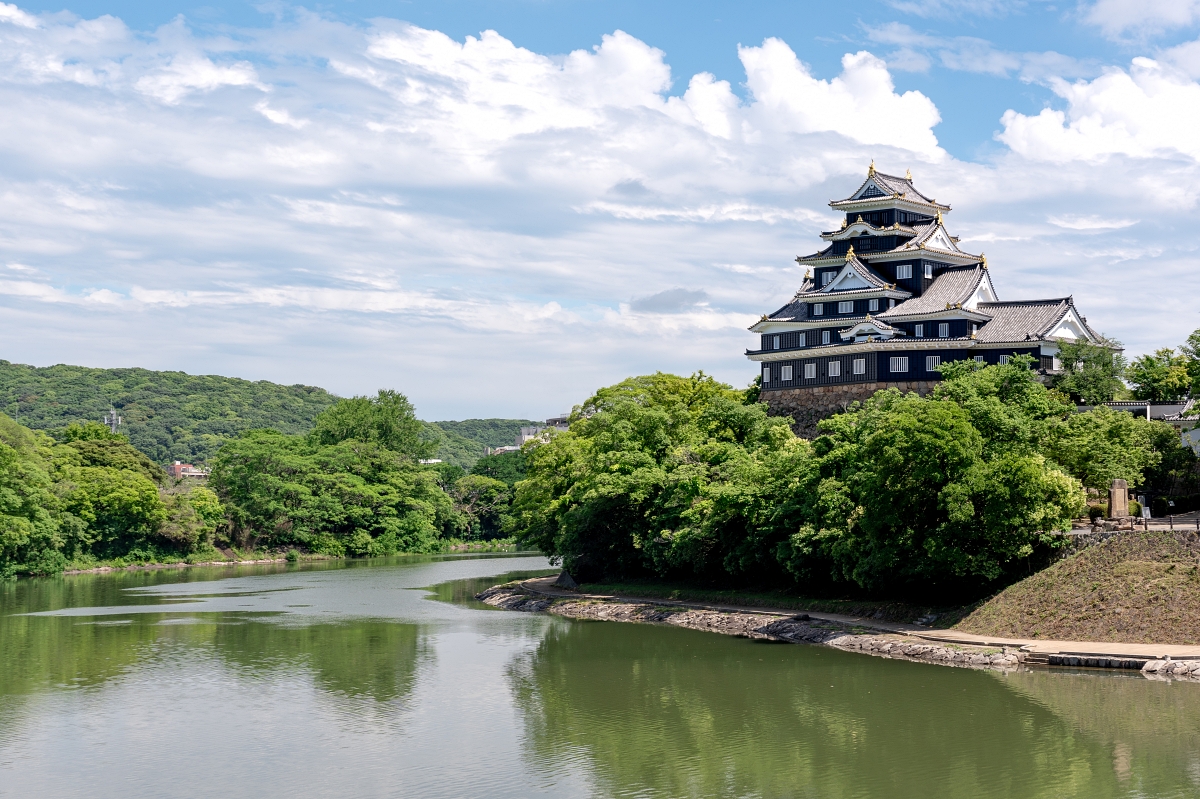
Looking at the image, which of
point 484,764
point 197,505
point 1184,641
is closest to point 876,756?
point 484,764

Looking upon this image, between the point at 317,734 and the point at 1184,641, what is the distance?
2469 centimetres

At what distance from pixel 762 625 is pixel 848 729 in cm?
1521

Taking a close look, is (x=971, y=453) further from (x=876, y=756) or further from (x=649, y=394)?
(x=649, y=394)

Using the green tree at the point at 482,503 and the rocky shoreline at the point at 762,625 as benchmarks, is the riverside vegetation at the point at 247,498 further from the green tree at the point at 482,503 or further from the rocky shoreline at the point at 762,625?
the rocky shoreline at the point at 762,625

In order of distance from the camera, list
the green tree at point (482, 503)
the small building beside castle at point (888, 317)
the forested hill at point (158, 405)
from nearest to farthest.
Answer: the small building beside castle at point (888, 317), the green tree at point (482, 503), the forested hill at point (158, 405)

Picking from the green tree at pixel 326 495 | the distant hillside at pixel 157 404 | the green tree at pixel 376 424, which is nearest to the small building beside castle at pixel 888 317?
the green tree at pixel 326 495

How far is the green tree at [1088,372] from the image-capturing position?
56.2 meters

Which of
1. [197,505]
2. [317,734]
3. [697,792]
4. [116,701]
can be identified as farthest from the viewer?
[197,505]

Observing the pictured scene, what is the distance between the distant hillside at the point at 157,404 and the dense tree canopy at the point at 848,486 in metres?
113

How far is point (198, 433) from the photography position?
168 meters

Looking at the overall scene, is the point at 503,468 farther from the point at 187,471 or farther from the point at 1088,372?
the point at 1088,372

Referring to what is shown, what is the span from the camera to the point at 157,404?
171250 millimetres

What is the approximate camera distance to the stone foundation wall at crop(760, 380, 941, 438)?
5934 cm

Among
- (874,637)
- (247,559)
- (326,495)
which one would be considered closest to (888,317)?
(874,637)
